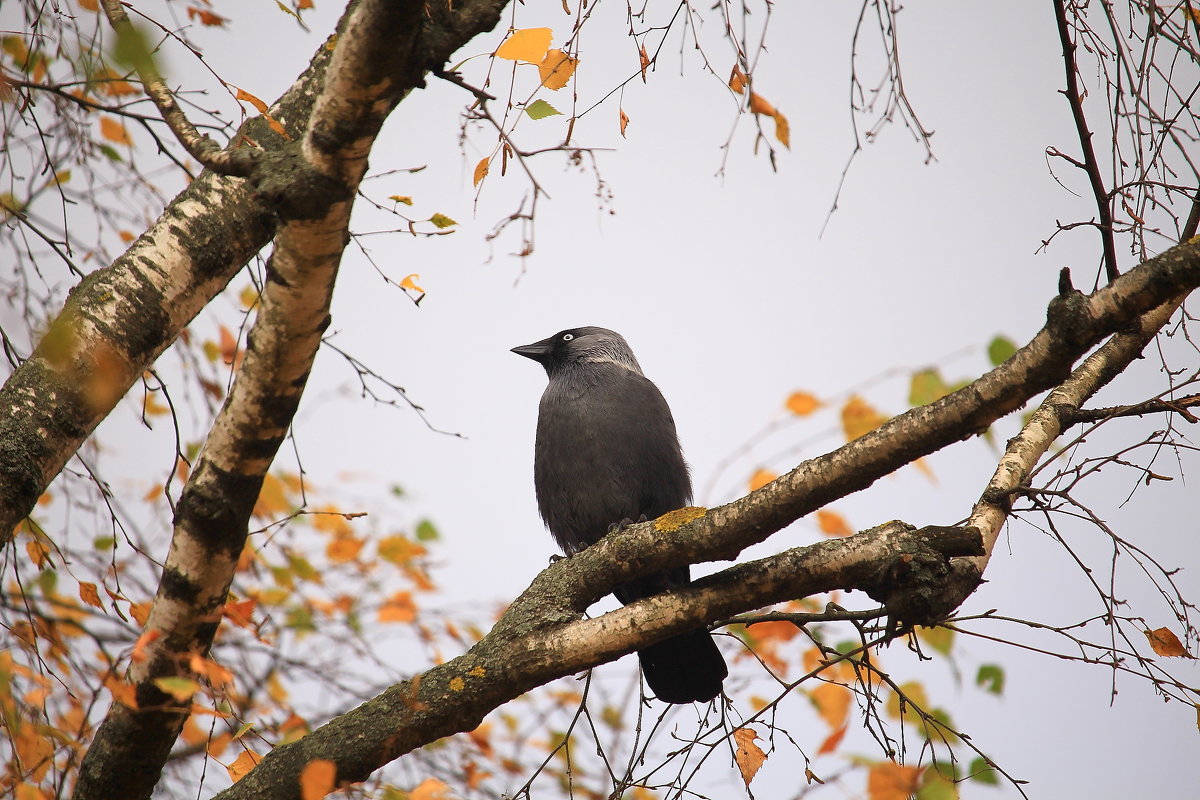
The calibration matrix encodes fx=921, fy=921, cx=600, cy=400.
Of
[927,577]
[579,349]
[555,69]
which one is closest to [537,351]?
[579,349]

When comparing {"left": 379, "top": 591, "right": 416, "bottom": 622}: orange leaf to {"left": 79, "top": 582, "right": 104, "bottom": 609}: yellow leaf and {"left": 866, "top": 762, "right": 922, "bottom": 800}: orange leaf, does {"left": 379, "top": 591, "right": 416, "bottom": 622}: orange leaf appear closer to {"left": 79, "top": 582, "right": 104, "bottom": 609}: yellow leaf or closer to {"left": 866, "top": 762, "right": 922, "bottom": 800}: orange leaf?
{"left": 79, "top": 582, "right": 104, "bottom": 609}: yellow leaf

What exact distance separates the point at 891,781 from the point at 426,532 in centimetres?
260

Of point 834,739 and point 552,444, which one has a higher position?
point 552,444

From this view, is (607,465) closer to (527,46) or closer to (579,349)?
(579,349)

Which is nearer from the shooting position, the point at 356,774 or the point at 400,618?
the point at 356,774

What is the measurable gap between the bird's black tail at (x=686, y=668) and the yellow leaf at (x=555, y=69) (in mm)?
2140

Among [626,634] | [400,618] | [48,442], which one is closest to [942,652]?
[626,634]

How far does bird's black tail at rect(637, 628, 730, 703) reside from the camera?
11.7 ft

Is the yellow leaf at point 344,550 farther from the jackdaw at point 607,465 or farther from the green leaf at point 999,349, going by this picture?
the green leaf at point 999,349

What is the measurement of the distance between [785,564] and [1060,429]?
1018mm

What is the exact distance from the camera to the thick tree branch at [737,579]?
6.76 feet

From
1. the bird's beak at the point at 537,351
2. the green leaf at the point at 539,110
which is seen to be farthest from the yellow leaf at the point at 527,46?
the bird's beak at the point at 537,351

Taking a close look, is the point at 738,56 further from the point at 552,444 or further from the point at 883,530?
the point at 552,444

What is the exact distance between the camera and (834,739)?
2.12 metres
